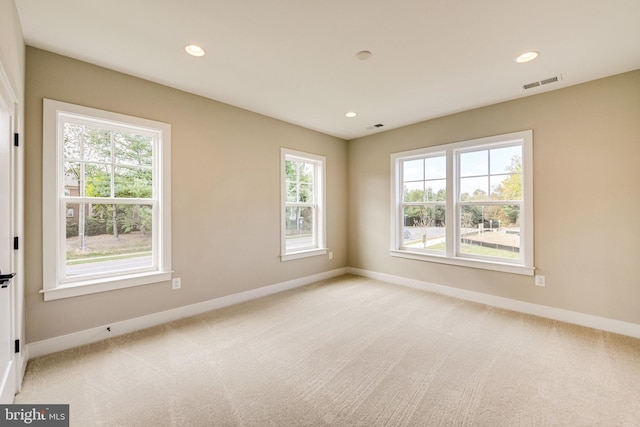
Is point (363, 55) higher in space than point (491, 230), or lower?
higher

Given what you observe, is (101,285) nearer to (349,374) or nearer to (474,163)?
(349,374)

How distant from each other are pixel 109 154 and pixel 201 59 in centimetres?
136

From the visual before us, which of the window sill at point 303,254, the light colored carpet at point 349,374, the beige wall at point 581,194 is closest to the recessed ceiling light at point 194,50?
the light colored carpet at point 349,374

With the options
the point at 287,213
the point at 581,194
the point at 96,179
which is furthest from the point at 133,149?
the point at 581,194

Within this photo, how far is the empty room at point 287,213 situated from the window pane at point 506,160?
2cm

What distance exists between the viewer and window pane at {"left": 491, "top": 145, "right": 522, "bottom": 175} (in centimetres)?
348

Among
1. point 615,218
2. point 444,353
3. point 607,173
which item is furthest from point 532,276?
point 444,353

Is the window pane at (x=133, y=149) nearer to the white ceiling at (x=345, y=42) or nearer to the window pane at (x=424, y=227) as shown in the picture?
the white ceiling at (x=345, y=42)

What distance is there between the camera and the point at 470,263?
3803 millimetres

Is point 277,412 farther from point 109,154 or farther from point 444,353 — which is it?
point 109,154

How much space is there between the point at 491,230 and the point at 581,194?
996 millimetres

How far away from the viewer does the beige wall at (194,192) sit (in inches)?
92.7

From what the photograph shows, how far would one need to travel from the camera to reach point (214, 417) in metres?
1.69

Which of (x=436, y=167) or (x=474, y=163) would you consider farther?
(x=436, y=167)
